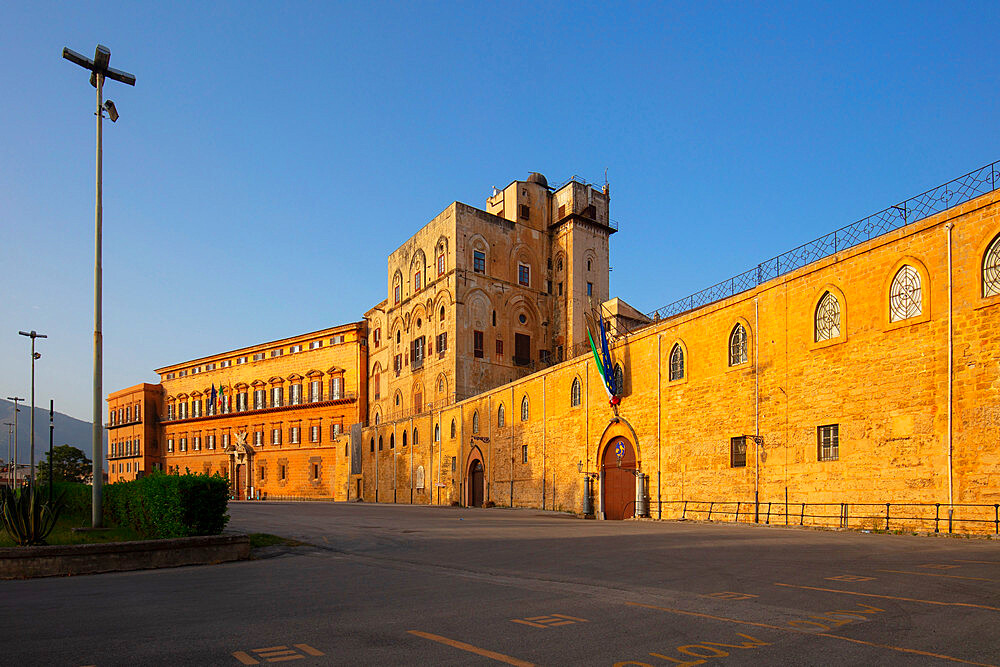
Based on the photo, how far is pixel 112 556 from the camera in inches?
485

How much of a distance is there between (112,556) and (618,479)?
786 inches

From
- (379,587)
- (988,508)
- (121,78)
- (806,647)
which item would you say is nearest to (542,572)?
(379,587)

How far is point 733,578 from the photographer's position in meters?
Result: 9.84

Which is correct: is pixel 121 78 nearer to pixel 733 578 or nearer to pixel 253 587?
pixel 253 587

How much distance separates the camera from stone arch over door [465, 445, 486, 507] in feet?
137

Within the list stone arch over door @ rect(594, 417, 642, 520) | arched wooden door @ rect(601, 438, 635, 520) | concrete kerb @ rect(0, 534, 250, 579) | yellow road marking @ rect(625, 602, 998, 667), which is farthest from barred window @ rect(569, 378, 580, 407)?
yellow road marking @ rect(625, 602, 998, 667)

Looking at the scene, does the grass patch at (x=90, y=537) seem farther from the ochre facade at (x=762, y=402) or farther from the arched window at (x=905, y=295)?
the arched window at (x=905, y=295)

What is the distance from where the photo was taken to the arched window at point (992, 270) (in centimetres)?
1557

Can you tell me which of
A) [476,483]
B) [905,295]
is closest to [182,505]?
[905,295]

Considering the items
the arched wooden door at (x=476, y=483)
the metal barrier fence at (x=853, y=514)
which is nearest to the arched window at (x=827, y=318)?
the metal barrier fence at (x=853, y=514)

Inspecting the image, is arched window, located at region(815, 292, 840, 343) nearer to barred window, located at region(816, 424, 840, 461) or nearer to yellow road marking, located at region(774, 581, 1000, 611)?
barred window, located at region(816, 424, 840, 461)

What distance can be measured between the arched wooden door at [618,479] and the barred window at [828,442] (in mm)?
8947

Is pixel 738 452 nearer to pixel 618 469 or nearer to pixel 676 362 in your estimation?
pixel 676 362

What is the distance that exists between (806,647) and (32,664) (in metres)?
6.08
